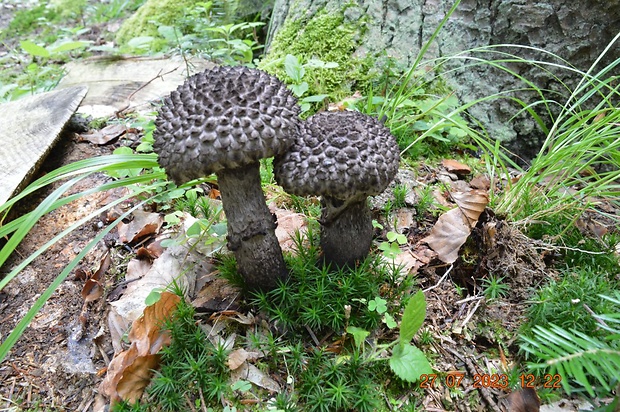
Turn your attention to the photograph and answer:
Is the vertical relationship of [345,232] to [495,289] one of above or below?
above

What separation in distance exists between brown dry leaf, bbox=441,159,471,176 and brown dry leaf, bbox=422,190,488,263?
0.62 m

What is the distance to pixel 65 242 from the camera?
2.92 m

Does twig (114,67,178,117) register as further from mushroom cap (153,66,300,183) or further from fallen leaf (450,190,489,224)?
fallen leaf (450,190,489,224)

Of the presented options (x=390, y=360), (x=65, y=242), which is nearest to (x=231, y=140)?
(x=390, y=360)

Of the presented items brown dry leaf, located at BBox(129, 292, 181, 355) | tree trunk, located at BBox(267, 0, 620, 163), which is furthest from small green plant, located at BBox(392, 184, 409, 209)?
brown dry leaf, located at BBox(129, 292, 181, 355)

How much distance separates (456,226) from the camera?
2.64m

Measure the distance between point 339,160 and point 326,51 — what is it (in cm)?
226

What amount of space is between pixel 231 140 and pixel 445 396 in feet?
5.00

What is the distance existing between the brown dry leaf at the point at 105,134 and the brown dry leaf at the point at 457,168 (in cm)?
278

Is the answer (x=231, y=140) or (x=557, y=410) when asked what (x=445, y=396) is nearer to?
(x=557, y=410)

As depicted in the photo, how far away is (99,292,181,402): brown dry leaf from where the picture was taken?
200 centimetres

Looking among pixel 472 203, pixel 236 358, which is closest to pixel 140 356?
pixel 236 358

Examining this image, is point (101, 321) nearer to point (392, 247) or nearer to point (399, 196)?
point (392, 247)

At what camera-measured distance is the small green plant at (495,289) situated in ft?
7.82
